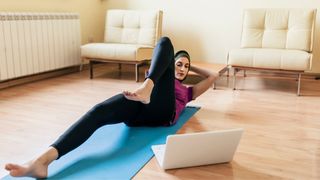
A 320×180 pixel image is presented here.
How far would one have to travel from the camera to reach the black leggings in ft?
5.13

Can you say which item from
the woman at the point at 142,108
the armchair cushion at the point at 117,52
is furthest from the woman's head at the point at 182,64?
the armchair cushion at the point at 117,52

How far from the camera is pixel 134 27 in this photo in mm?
4125

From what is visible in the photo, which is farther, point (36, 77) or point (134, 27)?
point (134, 27)

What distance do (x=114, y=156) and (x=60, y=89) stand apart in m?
1.74

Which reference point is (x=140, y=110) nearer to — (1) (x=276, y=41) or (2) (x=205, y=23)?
(1) (x=276, y=41)

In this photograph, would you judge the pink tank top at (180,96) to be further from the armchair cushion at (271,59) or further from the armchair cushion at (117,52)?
the armchair cushion at (117,52)

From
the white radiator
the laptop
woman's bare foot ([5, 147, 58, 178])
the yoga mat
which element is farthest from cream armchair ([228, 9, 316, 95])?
woman's bare foot ([5, 147, 58, 178])

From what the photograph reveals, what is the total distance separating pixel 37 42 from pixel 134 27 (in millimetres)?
1154

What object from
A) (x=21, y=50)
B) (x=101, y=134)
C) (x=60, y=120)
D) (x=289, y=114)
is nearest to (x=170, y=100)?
(x=101, y=134)

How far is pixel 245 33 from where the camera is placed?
146 inches

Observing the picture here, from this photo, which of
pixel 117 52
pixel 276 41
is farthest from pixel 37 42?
pixel 276 41

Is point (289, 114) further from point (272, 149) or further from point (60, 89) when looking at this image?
point (60, 89)

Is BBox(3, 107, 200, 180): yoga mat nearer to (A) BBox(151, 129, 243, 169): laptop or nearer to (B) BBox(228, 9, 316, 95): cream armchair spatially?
(A) BBox(151, 129, 243, 169): laptop

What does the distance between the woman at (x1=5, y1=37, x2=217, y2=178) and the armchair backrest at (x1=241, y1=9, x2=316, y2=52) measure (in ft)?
5.21
